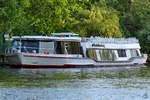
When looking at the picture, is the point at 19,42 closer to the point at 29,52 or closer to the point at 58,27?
the point at 29,52

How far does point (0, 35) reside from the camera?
6862 cm

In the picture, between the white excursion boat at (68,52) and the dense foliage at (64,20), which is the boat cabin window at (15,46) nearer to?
the white excursion boat at (68,52)

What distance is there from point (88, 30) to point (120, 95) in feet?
122

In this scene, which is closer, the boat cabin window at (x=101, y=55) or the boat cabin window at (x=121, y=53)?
the boat cabin window at (x=101, y=55)

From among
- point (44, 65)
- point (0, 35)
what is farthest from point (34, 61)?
point (0, 35)

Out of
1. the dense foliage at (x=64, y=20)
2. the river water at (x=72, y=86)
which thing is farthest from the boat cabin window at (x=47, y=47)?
the river water at (x=72, y=86)

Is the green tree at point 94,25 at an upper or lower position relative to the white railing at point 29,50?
upper

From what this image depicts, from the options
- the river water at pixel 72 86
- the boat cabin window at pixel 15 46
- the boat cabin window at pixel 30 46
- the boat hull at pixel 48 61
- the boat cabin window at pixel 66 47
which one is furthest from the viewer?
the boat cabin window at pixel 66 47

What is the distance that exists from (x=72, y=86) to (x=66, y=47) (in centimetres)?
2206

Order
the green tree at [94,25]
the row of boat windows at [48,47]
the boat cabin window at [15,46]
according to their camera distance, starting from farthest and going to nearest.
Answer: the green tree at [94,25] < the boat cabin window at [15,46] < the row of boat windows at [48,47]

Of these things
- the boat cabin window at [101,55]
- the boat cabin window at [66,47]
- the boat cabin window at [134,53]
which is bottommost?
the boat cabin window at [134,53]

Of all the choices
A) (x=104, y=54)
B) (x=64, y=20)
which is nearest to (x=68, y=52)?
(x=104, y=54)

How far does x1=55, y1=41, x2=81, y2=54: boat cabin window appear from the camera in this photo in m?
61.5

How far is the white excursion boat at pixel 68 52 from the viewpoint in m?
58.1
